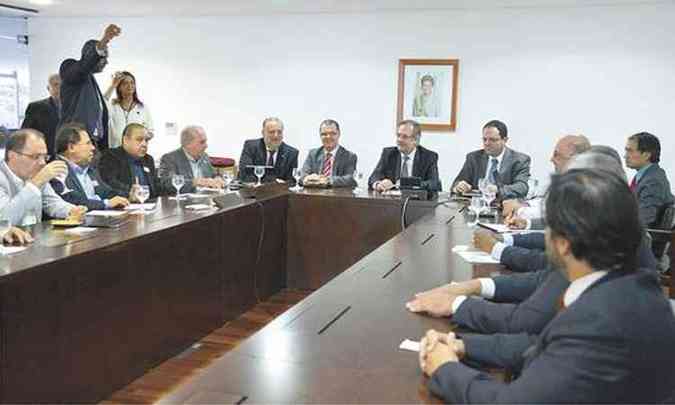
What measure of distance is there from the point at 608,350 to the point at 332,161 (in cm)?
452

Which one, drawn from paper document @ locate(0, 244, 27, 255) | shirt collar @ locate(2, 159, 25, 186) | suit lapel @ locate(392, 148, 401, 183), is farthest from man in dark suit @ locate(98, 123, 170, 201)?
suit lapel @ locate(392, 148, 401, 183)

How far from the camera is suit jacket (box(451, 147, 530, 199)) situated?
469cm

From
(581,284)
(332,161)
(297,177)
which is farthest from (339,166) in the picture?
(581,284)

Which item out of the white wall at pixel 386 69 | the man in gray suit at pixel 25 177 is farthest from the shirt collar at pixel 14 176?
the white wall at pixel 386 69

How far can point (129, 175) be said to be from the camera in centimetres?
420

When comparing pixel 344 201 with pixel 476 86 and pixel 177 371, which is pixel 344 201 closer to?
pixel 177 371

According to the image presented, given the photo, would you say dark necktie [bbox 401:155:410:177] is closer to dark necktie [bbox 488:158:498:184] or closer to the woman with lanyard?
dark necktie [bbox 488:158:498:184]

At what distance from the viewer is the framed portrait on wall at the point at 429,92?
21.7 ft

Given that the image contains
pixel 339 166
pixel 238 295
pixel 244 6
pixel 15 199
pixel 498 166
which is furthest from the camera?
pixel 244 6

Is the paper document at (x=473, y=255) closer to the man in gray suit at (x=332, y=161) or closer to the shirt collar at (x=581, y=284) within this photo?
the shirt collar at (x=581, y=284)

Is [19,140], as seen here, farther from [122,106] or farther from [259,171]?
[122,106]

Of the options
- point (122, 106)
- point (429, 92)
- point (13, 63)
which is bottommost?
point (122, 106)

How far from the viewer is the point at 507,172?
493 centimetres

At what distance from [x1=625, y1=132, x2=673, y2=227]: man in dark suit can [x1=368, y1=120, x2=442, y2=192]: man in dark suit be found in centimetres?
144
